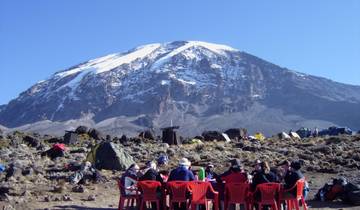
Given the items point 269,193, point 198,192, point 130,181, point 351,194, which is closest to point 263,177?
point 269,193

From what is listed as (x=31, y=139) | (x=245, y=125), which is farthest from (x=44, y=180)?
(x=245, y=125)

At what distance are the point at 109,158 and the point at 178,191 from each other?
11836mm

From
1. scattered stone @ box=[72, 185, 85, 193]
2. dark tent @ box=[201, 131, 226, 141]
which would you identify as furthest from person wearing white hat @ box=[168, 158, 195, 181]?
dark tent @ box=[201, 131, 226, 141]

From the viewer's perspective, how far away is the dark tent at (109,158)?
923 inches

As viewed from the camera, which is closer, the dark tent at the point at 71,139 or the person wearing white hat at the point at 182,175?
the person wearing white hat at the point at 182,175

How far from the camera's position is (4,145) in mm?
39500

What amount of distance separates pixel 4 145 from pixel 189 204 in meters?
29.6

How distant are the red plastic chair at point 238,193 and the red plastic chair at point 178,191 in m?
0.92

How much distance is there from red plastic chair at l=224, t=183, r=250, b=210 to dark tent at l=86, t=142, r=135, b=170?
1124 centimetres

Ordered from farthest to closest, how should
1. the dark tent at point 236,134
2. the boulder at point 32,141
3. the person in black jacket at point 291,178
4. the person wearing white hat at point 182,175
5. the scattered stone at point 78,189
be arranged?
the dark tent at point 236,134
the boulder at point 32,141
the scattered stone at point 78,189
the person wearing white hat at point 182,175
the person in black jacket at point 291,178

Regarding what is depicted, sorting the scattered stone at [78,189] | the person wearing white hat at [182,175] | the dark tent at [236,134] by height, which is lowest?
the scattered stone at [78,189]

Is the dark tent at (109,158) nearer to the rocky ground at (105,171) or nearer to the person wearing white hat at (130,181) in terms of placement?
the rocky ground at (105,171)

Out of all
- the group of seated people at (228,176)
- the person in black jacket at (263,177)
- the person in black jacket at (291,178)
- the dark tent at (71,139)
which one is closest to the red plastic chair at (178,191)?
the group of seated people at (228,176)

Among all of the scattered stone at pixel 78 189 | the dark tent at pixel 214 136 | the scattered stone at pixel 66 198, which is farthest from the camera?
the dark tent at pixel 214 136
